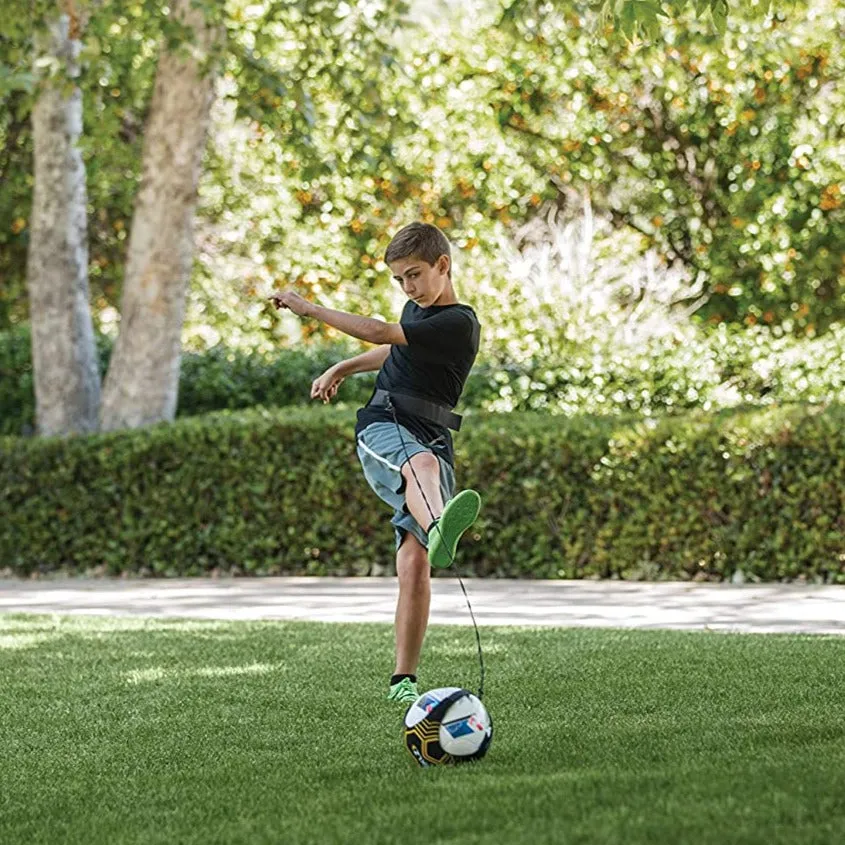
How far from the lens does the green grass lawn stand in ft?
13.3

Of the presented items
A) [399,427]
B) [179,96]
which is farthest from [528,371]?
[399,427]

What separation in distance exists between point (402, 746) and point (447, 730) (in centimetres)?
48

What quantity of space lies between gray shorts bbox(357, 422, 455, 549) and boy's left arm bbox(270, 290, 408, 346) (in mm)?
444

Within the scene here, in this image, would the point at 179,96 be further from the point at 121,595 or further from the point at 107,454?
the point at 121,595

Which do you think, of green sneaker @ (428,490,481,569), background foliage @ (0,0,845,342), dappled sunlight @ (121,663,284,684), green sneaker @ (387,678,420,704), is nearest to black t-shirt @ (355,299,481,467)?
green sneaker @ (428,490,481,569)

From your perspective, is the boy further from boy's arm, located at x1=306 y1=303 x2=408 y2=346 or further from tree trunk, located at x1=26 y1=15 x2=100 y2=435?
tree trunk, located at x1=26 y1=15 x2=100 y2=435

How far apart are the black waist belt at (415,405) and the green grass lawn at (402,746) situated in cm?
108

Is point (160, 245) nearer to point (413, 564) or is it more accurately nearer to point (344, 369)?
point (344, 369)

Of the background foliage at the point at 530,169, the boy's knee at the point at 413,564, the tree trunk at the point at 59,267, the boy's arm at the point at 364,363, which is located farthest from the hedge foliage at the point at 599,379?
the boy's knee at the point at 413,564

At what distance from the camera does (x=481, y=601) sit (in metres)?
10.4

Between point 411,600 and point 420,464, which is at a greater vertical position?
point 420,464

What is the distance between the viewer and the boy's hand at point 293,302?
5367mm

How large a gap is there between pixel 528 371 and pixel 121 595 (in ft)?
14.8

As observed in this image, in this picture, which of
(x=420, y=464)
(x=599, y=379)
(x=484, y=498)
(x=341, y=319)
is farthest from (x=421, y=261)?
(x=599, y=379)
